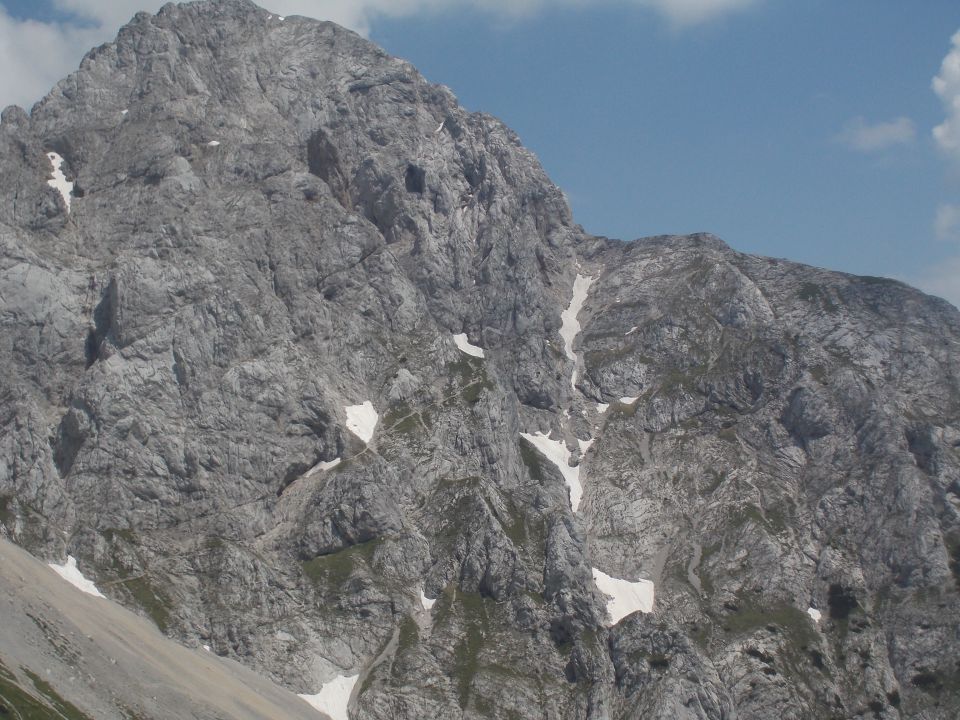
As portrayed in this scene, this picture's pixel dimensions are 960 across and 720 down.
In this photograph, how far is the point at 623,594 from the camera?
135 meters

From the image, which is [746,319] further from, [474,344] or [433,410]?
[433,410]

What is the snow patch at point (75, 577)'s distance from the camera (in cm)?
10250

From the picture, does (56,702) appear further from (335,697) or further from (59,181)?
(59,181)

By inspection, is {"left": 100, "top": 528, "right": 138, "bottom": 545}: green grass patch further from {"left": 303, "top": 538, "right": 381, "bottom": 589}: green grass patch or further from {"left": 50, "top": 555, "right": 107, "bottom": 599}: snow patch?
{"left": 303, "top": 538, "right": 381, "bottom": 589}: green grass patch


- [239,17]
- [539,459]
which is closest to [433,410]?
[539,459]

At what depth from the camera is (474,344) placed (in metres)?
173

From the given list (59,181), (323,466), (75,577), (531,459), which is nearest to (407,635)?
(323,466)

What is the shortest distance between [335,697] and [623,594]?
44519 millimetres

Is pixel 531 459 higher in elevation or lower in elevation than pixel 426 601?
higher

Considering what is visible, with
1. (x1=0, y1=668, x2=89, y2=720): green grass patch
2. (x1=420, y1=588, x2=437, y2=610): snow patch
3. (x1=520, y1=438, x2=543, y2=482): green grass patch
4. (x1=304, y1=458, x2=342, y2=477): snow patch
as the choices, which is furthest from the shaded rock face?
(x1=0, y1=668, x2=89, y2=720): green grass patch

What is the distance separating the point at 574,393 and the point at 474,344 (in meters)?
18.8

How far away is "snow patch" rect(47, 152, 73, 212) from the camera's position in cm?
14838

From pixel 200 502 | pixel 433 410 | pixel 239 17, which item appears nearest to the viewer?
pixel 200 502

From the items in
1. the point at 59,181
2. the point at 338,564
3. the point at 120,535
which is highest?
the point at 59,181
